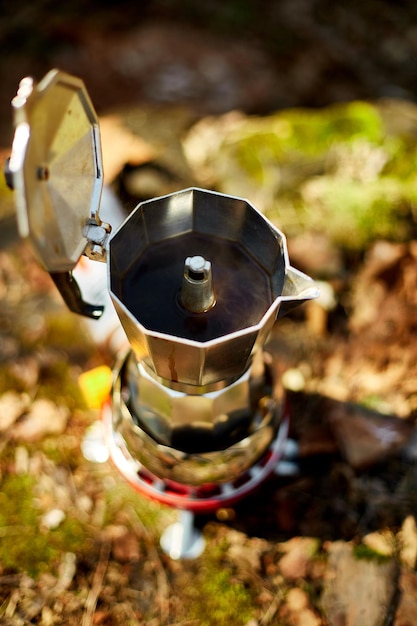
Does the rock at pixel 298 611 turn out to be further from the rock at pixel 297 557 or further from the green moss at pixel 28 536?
the green moss at pixel 28 536

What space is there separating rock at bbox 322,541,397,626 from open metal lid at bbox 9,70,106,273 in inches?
36.9

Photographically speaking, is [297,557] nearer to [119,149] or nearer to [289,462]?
[289,462]

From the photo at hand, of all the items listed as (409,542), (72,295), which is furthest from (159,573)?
(72,295)

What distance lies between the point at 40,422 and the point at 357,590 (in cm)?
92

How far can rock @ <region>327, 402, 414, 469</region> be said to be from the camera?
138cm

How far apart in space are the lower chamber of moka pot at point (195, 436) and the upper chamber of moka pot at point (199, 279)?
0.29 ft

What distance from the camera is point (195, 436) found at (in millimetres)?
1110

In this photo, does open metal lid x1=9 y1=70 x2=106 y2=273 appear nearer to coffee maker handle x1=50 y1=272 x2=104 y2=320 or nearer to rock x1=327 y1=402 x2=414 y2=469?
coffee maker handle x1=50 y1=272 x2=104 y2=320

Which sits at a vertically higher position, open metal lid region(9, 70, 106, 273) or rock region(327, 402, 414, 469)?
open metal lid region(9, 70, 106, 273)

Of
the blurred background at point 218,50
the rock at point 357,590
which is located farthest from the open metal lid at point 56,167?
the blurred background at point 218,50

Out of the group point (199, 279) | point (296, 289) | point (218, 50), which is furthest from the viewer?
point (218, 50)

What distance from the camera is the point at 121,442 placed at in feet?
4.15

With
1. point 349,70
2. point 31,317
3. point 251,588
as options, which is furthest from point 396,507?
point 349,70

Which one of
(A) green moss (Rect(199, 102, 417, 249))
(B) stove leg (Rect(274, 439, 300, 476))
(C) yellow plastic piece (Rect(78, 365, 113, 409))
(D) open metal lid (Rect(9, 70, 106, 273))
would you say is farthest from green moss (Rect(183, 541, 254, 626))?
(A) green moss (Rect(199, 102, 417, 249))
